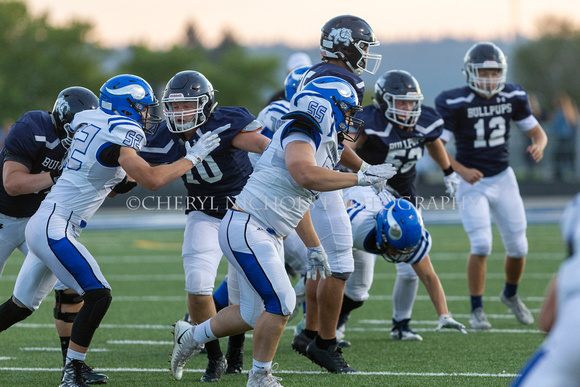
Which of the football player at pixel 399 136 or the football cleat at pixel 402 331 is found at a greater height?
the football player at pixel 399 136

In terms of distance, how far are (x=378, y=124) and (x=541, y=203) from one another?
40.7ft

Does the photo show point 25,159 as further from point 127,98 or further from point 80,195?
point 127,98

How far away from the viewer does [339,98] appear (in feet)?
12.5

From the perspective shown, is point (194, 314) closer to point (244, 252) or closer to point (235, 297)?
point (235, 297)

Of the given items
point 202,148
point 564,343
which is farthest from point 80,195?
point 564,343

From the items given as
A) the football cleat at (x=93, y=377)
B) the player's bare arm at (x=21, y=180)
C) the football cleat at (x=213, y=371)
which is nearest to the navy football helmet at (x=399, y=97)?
the football cleat at (x=213, y=371)

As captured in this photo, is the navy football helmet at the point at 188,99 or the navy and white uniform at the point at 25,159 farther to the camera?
the navy and white uniform at the point at 25,159

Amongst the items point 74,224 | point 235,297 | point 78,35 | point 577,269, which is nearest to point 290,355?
point 235,297

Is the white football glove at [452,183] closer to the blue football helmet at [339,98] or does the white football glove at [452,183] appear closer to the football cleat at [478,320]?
the football cleat at [478,320]

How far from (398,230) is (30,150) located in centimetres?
207

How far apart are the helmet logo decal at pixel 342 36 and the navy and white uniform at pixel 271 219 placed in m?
0.66

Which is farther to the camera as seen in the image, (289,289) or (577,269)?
(289,289)

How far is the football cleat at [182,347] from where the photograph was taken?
4078 millimetres

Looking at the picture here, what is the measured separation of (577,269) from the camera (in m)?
1.90
